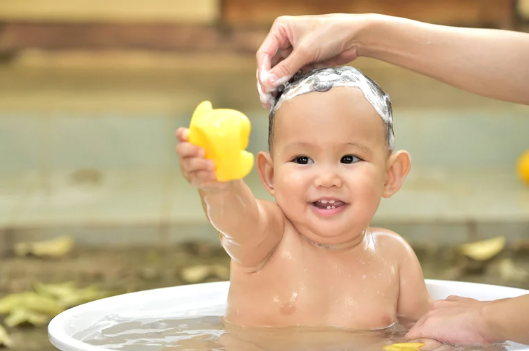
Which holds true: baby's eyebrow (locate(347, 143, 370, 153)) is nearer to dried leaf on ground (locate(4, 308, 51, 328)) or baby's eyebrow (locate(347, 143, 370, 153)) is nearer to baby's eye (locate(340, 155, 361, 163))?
baby's eye (locate(340, 155, 361, 163))

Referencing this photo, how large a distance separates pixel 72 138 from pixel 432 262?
2.16m

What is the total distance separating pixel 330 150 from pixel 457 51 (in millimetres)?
408

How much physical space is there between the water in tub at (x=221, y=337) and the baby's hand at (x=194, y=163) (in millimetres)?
375

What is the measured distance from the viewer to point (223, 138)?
1219 millimetres

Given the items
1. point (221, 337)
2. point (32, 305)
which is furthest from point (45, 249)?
point (221, 337)

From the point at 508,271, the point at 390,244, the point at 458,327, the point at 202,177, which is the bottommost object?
the point at 508,271

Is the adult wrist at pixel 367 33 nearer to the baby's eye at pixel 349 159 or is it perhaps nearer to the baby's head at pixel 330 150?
the baby's head at pixel 330 150

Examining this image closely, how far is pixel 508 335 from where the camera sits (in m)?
1.50

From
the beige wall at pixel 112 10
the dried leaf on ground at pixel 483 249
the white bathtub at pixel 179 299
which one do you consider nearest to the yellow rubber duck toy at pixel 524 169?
the dried leaf on ground at pixel 483 249

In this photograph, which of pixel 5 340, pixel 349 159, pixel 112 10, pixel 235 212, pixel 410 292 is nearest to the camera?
pixel 235 212

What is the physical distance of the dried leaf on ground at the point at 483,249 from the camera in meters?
3.19

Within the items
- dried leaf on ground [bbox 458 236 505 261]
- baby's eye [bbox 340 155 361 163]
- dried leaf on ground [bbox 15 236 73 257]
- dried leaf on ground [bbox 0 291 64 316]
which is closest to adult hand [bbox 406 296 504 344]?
baby's eye [bbox 340 155 361 163]

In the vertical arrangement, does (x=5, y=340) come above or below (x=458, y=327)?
below

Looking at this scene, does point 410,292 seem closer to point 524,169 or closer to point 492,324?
point 492,324
